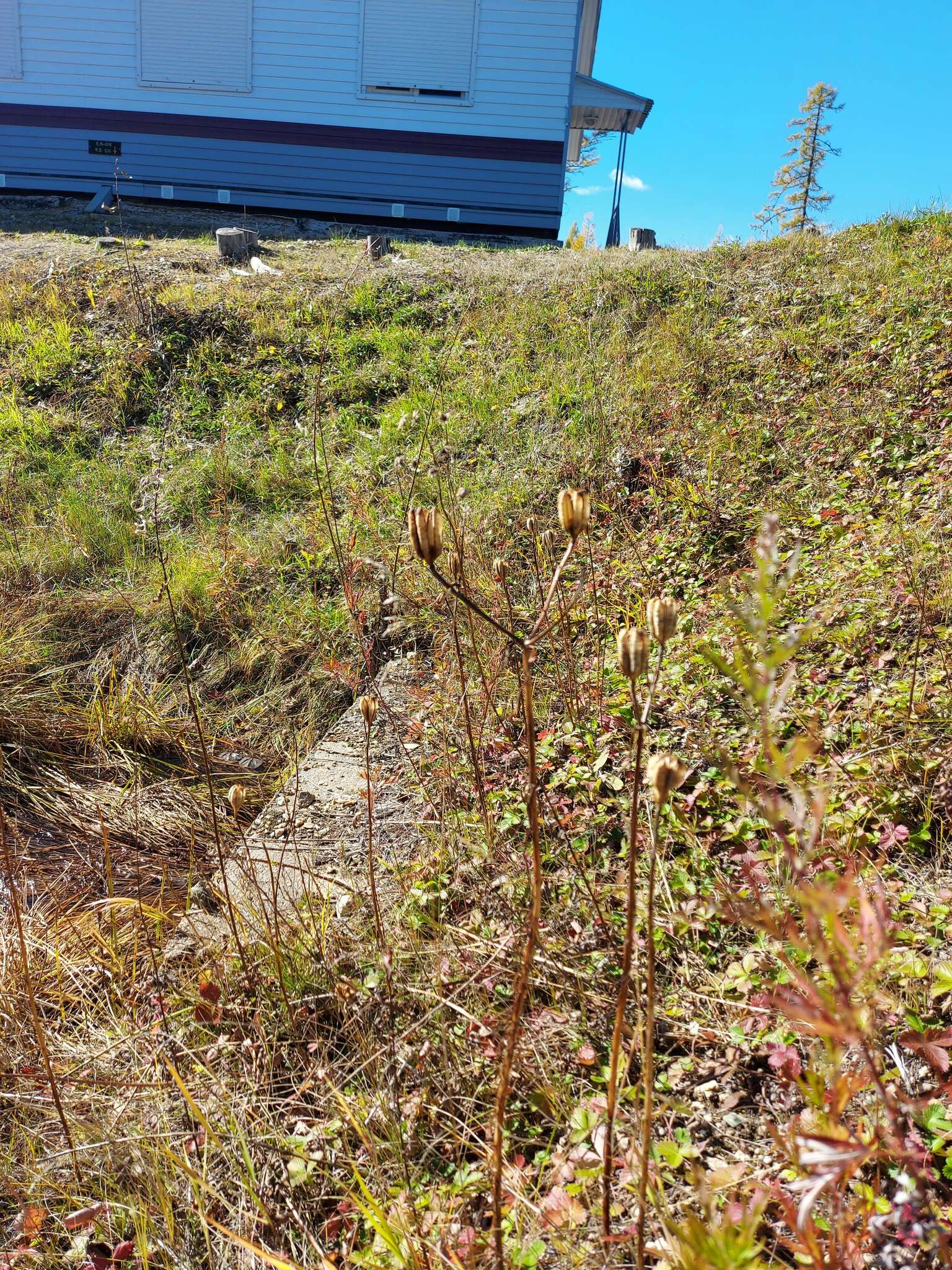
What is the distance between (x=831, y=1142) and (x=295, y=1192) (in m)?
1.38

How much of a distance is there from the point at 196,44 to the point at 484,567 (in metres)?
14.9

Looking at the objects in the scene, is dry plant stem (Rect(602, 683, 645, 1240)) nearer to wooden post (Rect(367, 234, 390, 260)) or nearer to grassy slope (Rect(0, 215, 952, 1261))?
grassy slope (Rect(0, 215, 952, 1261))

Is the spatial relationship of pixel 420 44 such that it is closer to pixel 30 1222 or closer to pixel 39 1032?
pixel 39 1032

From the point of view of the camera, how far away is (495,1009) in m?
1.87

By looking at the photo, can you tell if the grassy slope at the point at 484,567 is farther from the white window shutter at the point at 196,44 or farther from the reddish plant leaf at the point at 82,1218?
the white window shutter at the point at 196,44

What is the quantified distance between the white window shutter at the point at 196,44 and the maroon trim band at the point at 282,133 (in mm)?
560

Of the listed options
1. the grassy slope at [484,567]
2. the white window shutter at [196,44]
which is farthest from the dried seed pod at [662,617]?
the white window shutter at [196,44]

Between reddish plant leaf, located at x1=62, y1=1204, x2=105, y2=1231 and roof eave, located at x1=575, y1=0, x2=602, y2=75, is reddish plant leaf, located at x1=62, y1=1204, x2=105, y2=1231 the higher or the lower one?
the lower one

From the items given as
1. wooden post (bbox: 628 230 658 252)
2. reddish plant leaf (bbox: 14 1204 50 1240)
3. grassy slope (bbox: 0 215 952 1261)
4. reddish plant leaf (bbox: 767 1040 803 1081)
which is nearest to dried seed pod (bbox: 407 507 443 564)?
grassy slope (bbox: 0 215 952 1261)

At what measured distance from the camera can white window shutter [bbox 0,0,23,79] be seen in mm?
13586

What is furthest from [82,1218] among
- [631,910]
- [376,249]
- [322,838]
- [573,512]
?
[376,249]

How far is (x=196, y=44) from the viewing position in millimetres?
13539

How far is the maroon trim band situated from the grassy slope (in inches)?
264

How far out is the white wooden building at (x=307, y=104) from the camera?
13.2 m
